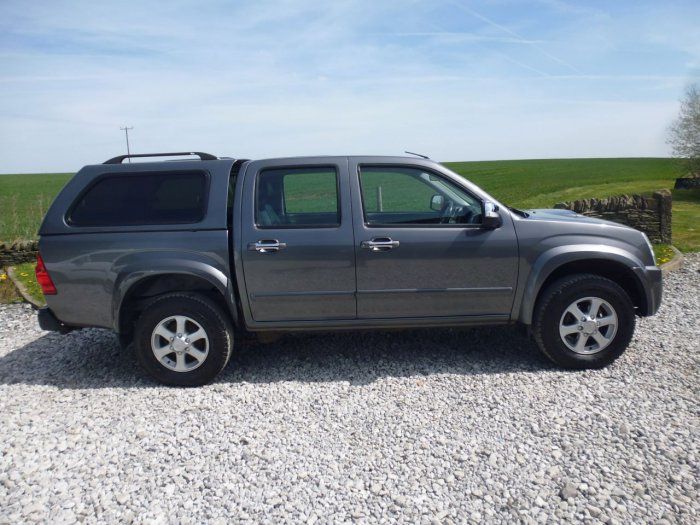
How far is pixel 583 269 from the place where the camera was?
475 centimetres

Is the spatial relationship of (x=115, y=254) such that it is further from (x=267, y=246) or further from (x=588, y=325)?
(x=588, y=325)

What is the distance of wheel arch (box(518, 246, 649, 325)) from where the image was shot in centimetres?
449

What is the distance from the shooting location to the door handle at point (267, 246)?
14.5 feet

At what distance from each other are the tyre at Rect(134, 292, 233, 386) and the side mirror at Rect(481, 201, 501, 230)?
2.24m

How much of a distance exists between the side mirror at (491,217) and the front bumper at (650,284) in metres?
1.19

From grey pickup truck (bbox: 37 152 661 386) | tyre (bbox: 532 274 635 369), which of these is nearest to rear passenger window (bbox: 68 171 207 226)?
grey pickup truck (bbox: 37 152 661 386)

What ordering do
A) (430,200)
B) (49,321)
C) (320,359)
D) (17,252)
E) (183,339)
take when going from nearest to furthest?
(183,339) → (49,321) → (430,200) → (320,359) → (17,252)

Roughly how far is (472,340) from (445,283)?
1.17 meters

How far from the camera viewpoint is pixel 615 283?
15.1ft

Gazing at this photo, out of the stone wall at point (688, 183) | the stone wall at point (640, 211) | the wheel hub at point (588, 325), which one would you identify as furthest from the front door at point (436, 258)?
the stone wall at point (688, 183)

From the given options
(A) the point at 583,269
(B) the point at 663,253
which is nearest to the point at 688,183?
(B) the point at 663,253

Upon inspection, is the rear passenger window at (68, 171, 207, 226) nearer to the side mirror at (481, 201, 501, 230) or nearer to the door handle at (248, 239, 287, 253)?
the door handle at (248, 239, 287, 253)

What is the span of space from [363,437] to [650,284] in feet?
8.95

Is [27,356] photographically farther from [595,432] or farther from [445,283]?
[595,432]
